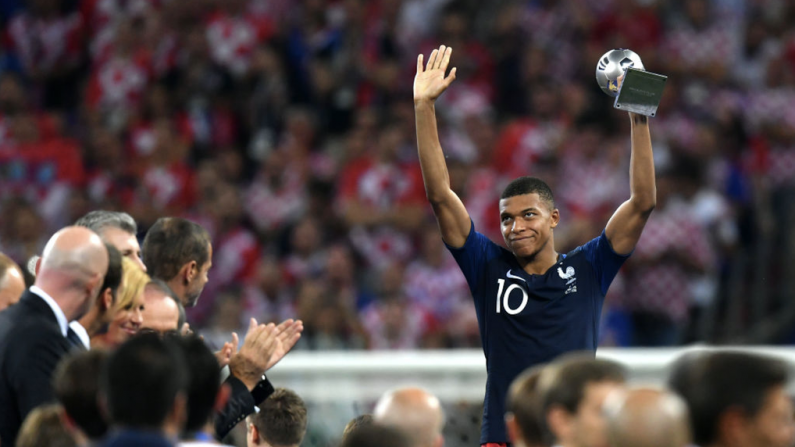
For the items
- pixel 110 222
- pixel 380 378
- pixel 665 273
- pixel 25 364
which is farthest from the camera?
pixel 665 273

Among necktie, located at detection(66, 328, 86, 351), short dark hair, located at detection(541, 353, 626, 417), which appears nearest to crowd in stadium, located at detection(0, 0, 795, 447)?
necktie, located at detection(66, 328, 86, 351)

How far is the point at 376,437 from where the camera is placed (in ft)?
9.44

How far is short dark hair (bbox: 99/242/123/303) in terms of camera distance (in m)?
4.21

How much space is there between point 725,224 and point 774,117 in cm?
108

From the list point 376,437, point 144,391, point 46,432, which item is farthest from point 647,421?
point 46,432

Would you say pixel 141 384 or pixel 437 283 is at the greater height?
pixel 437 283

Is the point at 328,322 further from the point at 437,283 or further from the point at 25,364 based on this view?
the point at 25,364

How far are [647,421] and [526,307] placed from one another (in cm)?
201

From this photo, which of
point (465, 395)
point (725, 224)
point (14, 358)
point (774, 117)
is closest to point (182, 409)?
point (14, 358)

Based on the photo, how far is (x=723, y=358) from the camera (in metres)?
3.10

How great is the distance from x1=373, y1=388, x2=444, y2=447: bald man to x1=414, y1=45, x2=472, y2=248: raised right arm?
50.6 inches

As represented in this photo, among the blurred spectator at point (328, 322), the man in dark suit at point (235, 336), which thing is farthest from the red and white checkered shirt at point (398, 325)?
the man in dark suit at point (235, 336)

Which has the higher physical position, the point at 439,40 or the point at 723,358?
the point at 439,40

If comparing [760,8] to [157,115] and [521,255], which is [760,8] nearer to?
[157,115]
